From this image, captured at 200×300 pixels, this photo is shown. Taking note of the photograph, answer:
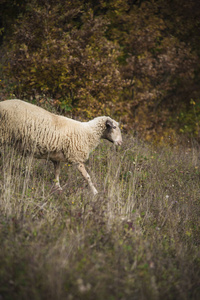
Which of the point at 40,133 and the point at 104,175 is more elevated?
the point at 40,133

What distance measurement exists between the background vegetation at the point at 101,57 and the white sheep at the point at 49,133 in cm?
271

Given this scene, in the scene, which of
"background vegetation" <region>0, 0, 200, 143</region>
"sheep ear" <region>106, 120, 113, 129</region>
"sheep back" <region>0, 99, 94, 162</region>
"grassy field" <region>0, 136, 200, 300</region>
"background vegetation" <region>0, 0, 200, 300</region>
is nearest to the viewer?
"grassy field" <region>0, 136, 200, 300</region>

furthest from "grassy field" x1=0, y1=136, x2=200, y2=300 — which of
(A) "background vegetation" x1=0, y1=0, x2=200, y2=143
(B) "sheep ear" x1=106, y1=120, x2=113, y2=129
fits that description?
(A) "background vegetation" x1=0, y1=0, x2=200, y2=143

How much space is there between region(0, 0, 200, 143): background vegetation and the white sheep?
8.88 feet

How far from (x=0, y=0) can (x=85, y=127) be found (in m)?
6.88

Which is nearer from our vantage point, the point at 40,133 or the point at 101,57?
the point at 40,133

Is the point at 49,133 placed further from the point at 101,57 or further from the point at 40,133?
the point at 101,57

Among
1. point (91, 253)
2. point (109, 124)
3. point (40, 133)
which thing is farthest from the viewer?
point (109, 124)

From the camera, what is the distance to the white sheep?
15.8ft

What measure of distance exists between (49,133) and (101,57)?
5426 millimetres

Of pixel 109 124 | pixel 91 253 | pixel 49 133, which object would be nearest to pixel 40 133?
pixel 49 133

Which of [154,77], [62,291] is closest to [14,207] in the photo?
[62,291]

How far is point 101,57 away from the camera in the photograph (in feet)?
31.6

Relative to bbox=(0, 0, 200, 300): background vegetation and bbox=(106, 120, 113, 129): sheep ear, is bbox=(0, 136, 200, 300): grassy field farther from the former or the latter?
bbox=(106, 120, 113, 129): sheep ear
